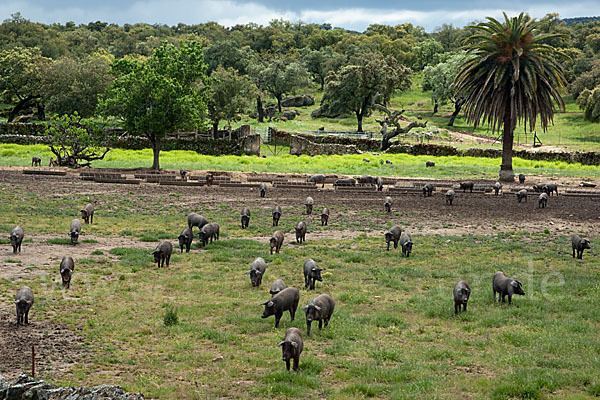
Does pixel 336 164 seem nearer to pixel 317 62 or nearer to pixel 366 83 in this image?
pixel 366 83

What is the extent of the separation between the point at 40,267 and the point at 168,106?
27.9 m

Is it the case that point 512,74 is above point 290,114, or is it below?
above

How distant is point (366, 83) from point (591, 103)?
30224 mm

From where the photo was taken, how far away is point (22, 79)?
84.1m

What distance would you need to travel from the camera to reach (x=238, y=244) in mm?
22391

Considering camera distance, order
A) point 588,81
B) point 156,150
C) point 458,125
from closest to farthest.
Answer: point 156,150
point 458,125
point 588,81

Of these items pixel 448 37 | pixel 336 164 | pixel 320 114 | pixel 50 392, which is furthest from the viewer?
pixel 448 37

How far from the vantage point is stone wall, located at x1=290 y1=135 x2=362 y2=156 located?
6525 centimetres

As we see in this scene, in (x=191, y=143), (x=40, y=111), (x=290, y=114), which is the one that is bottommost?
(x=191, y=143)

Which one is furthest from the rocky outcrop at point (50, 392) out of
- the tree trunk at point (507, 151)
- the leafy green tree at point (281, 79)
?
the leafy green tree at point (281, 79)

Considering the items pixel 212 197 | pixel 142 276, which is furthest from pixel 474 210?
pixel 142 276

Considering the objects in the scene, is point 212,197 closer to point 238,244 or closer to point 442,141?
point 238,244

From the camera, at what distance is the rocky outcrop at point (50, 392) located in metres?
9.00

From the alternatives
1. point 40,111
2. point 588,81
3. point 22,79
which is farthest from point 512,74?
point 40,111
